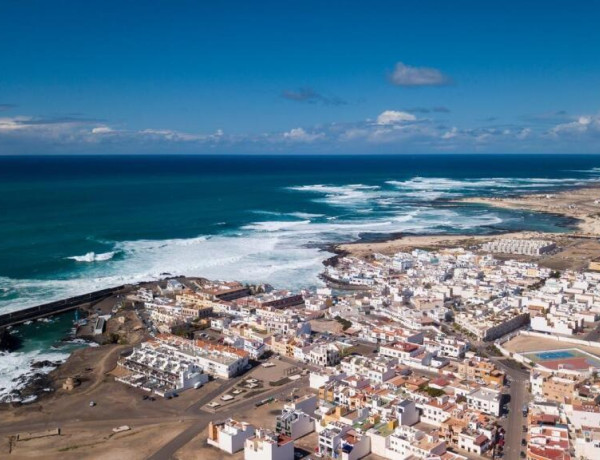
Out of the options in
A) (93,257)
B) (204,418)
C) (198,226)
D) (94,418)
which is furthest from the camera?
(198,226)

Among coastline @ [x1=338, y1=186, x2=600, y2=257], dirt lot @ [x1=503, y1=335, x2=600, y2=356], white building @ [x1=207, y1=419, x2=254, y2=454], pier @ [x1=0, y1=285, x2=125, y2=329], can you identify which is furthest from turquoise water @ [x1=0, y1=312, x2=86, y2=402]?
coastline @ [x1=338, y1=186, x2=600, y2=257]

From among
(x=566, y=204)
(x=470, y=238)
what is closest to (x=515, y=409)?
(x=470, y=238)

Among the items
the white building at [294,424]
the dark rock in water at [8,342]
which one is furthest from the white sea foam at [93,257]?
the white building at [294,424]

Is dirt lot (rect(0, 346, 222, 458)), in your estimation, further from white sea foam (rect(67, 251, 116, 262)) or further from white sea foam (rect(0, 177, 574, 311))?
white sea foam (rect(67, 251, 116, 262))

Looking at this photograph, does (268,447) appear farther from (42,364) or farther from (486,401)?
(42,364)

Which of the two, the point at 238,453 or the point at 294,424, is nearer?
the point at 238,453

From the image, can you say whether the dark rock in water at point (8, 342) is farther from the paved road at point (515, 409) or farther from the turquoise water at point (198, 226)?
the paved road at point (515, 409)
